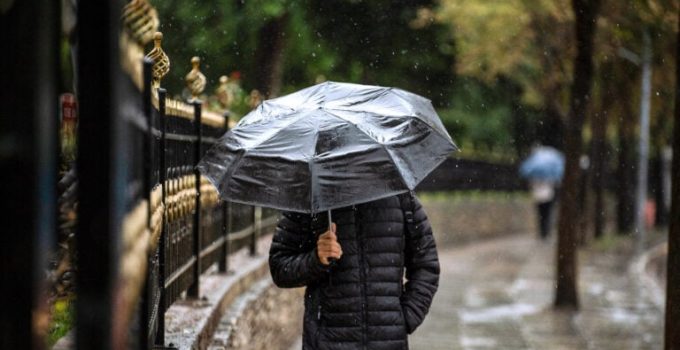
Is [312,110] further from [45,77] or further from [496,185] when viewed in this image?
[496,185]

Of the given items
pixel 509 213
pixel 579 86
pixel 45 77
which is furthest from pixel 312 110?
pixel 509 213

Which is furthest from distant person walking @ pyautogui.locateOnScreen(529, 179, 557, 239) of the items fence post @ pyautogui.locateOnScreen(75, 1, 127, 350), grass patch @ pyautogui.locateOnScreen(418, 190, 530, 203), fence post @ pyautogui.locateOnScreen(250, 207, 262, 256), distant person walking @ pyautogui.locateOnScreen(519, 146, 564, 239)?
fence post @ pyautogui.locateOnScreen(75, 1, 127, 350)

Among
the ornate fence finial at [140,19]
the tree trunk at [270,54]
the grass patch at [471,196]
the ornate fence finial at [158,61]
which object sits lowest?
the grass patch at [471,196]

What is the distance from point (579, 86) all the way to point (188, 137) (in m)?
7.81

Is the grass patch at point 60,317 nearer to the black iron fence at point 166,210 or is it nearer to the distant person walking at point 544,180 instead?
the black iron fence at point 166,210

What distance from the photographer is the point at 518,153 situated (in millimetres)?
42125

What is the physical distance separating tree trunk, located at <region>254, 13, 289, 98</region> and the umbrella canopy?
15.0m

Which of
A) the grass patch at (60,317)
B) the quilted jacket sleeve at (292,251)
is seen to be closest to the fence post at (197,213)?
the quilted jacket sleeve at (292,251)

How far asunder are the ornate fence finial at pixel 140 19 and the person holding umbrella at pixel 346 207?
1.90 meters

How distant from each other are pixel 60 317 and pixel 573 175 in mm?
9973

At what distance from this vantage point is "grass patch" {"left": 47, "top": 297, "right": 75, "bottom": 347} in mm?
4109

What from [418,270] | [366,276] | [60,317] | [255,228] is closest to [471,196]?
[255,228]

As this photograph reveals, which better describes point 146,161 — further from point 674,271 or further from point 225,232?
point 225,232

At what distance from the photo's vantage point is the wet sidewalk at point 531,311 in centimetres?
1125
